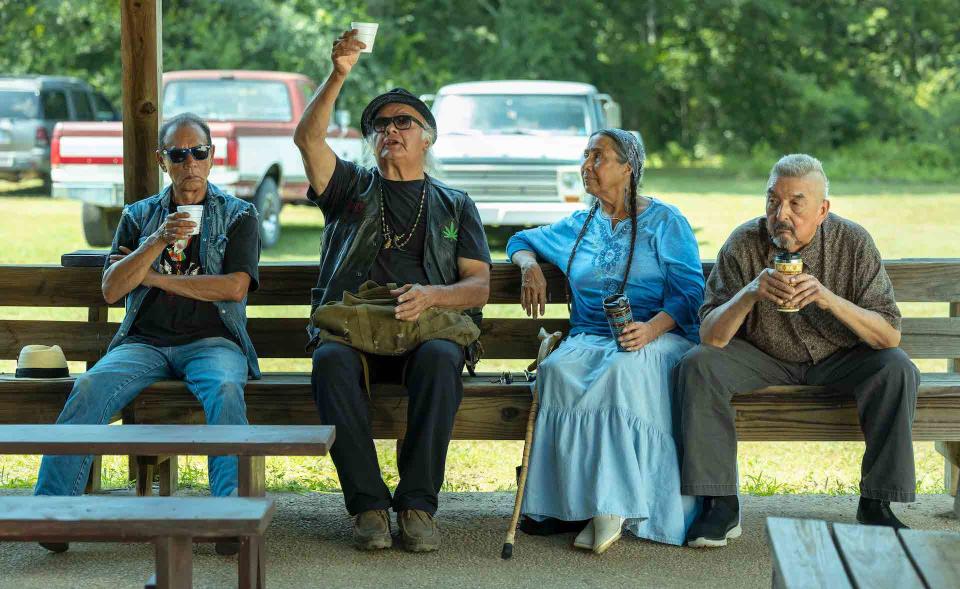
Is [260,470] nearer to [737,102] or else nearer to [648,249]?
[648,249]

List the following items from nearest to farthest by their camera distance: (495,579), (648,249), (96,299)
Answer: (495,579)
(648,249)
(96,299)

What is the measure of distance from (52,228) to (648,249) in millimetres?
11954

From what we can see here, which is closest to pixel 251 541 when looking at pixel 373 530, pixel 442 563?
pixel 373 530

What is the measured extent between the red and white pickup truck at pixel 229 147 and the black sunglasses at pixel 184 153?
734cm

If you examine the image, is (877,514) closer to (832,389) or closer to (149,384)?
(832,389)

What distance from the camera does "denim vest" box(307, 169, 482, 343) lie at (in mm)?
4391

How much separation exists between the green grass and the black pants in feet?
3.49

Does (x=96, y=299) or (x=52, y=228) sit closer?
(x=96, y=299)

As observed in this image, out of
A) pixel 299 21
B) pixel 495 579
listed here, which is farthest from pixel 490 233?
pixel 495 579

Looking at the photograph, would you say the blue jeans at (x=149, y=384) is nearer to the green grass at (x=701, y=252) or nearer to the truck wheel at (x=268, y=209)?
the green grass at (x=701, y=252)

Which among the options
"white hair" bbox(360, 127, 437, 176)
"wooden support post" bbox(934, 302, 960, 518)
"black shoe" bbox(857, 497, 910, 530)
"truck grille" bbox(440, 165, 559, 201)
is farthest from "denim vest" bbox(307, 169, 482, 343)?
"truck grille" bbox(440, 165, 559, 201)

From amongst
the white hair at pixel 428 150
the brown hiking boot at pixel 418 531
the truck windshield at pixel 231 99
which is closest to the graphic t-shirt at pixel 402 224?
the white hair at pixel 428 150

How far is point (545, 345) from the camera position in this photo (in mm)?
4387

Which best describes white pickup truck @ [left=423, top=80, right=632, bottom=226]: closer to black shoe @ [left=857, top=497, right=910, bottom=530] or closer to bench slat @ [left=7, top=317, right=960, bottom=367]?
bench slat @ [left=7, top=317, right=960, bottom=367]
